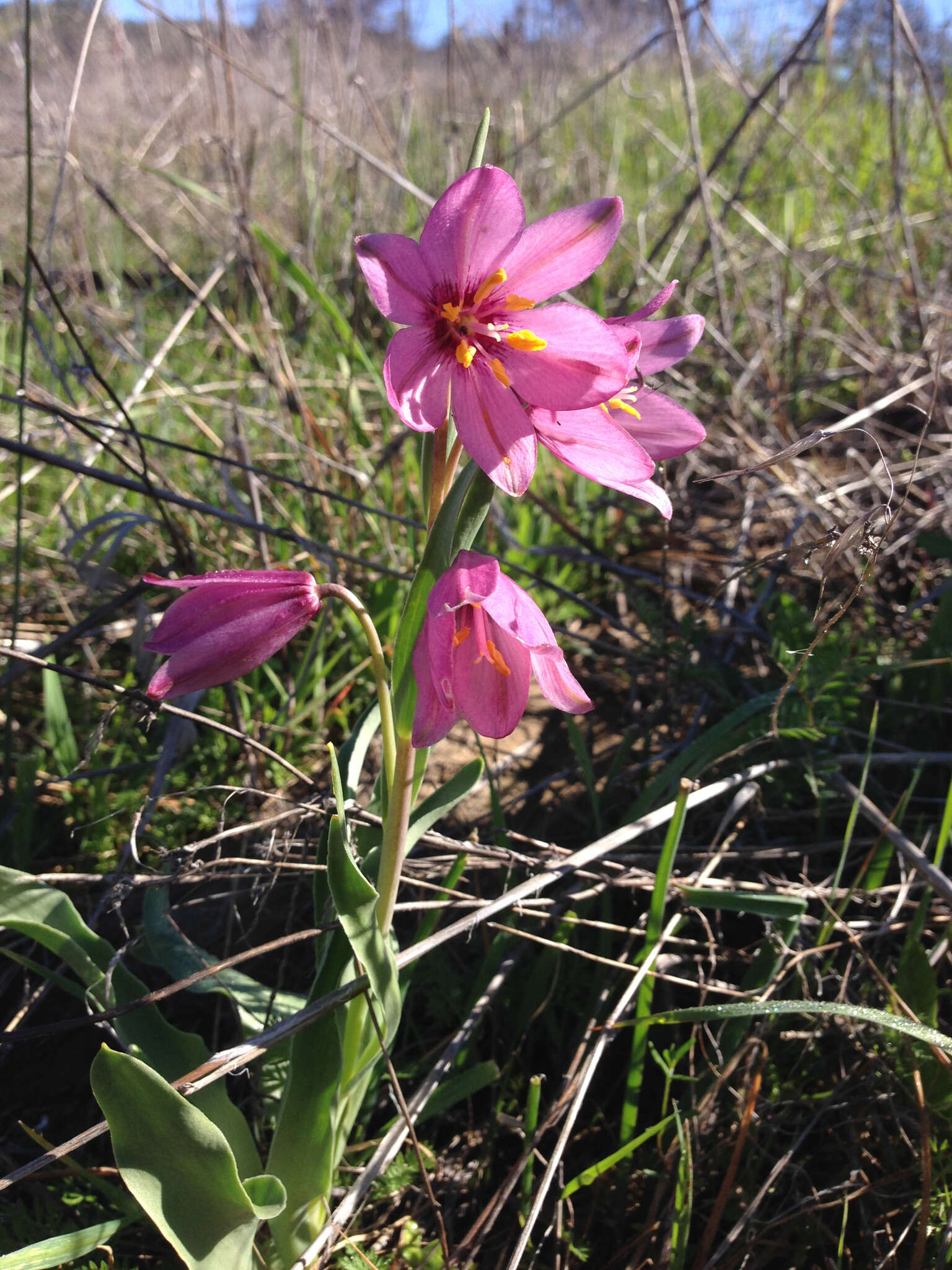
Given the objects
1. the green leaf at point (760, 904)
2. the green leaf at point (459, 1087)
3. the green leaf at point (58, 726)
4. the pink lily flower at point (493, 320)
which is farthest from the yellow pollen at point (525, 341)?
the green leaf at point (58, 726)

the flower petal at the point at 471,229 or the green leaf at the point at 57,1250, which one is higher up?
the flower petal at the point at 471,229

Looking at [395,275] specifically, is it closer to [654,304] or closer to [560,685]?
[654,304]

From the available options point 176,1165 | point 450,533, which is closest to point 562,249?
point 450,533

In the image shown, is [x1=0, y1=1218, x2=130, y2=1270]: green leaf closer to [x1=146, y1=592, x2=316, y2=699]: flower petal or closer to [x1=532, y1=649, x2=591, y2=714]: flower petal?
[x1=146, y1=592, x2=316, y2=699]: flower petal

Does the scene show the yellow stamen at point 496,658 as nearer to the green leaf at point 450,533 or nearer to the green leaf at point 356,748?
the green leaf at point 450,533

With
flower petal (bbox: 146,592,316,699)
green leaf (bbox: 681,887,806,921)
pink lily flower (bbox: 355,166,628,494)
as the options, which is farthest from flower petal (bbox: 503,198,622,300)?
green leaf (bbox: 681,887,806,921)
